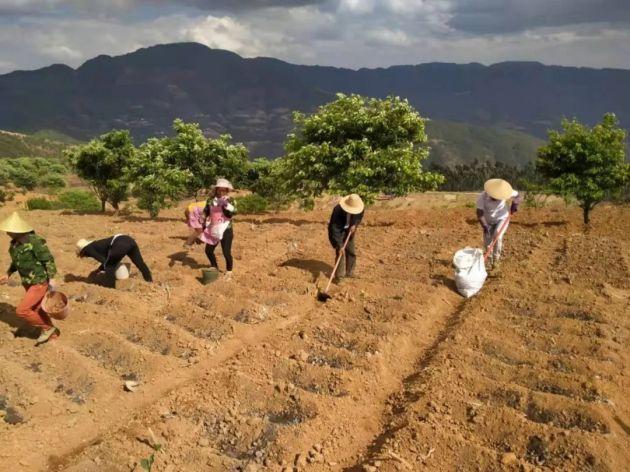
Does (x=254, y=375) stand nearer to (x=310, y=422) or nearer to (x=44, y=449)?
(x=310, y=422)

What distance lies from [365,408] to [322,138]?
1231 centimetres

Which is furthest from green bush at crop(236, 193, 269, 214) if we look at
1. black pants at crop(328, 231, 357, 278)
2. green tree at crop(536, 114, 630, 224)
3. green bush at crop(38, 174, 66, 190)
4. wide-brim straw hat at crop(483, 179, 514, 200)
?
green bush at crop(38, 174, 66, 190)

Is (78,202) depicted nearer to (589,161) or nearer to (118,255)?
(118,255)

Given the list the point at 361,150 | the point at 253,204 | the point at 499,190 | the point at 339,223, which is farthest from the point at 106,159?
the point at 499,190

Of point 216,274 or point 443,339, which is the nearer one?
point 443,339

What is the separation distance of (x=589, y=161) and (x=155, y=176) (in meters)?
13.4

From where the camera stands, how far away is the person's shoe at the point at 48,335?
22.5 feet

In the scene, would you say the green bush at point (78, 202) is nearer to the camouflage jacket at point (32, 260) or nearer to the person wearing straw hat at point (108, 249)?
the person wearing straw hat at point (108, 249)

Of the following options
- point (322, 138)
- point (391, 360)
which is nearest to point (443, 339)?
point (391, 360)

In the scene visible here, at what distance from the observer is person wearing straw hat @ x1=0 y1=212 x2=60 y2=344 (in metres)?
6.80

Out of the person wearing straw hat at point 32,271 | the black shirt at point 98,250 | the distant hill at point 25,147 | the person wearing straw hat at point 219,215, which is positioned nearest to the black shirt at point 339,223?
the person wearing straw hat at point 219,215

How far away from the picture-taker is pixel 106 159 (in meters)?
19.5

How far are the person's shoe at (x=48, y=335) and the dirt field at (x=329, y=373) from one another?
134mm

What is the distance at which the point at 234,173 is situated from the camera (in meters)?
19.1
